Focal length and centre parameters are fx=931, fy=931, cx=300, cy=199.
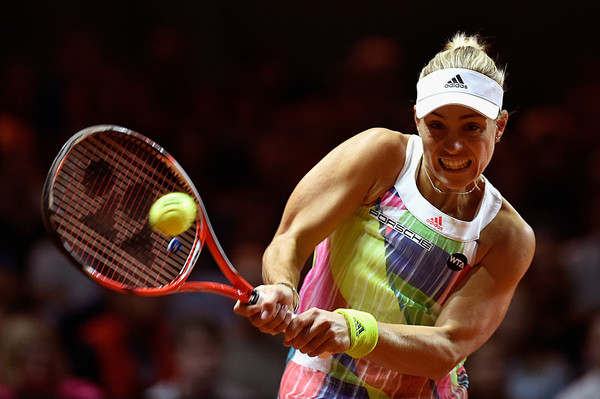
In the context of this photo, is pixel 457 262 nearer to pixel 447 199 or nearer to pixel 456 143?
pixel 447 199

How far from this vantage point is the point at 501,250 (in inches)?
112

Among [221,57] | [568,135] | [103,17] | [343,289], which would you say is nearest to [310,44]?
[221,57]

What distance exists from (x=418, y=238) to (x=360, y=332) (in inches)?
15.9

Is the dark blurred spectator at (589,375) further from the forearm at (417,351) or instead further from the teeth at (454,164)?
the teeth at (454,164)

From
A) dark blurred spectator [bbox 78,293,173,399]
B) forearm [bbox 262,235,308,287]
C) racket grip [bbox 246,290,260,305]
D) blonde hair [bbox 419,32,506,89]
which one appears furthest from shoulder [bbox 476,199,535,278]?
dark blurred spectator [bbox 78,293,173,399]

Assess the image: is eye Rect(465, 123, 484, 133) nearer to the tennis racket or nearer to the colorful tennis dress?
the colorful tennis dress

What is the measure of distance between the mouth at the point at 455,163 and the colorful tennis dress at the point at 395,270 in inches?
5.6

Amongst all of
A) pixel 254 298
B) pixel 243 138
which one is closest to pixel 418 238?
pixel 254 298

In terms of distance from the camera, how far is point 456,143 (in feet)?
8.78

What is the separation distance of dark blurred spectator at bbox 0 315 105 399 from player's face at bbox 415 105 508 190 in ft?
8.84

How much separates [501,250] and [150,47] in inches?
178

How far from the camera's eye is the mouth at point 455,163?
271cm

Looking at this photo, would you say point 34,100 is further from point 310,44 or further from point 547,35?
point 547,35

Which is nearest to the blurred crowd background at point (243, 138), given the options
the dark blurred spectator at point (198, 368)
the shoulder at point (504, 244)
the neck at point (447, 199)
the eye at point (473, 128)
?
the dark blurred spectator at point (198, 368)
